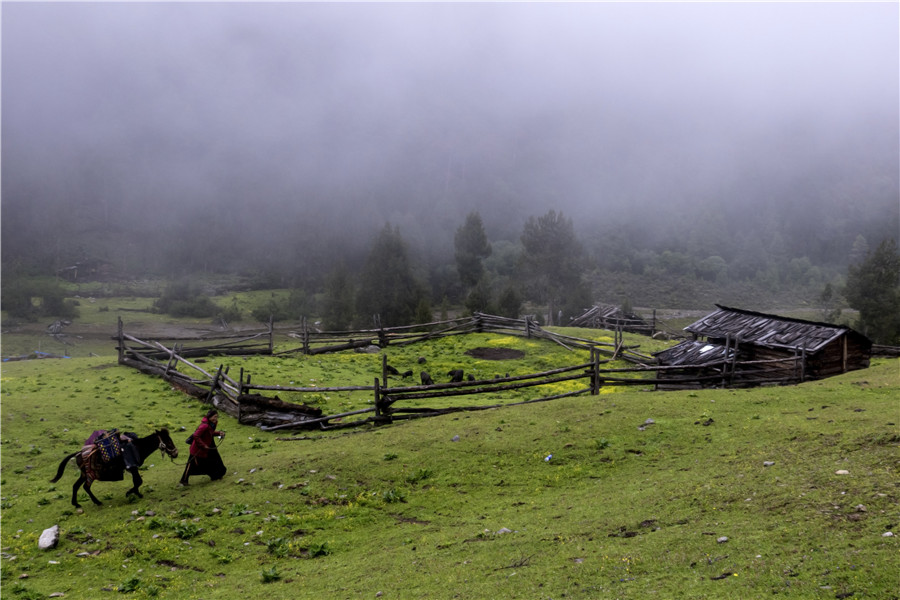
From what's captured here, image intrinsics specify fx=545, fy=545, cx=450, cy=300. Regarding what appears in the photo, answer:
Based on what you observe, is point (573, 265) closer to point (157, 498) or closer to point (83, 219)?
point (157, 498)

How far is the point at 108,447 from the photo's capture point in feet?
36.2

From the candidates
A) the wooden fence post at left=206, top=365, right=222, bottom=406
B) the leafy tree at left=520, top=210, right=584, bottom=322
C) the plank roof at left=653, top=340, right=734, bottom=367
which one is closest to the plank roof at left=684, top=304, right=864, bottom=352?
the plank roof at left=653, top=340, right=734, bottom=367

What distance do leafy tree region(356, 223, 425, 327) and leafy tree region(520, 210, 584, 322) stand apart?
17.0 meters

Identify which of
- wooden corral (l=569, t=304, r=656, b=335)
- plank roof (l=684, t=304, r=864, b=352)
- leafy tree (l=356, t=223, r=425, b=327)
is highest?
leafy tree (l=356, t=223, r=425, b=327)

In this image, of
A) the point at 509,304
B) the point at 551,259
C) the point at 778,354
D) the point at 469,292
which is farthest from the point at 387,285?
the point at 778,354

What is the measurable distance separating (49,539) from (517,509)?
8015 mm

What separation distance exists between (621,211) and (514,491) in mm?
179163

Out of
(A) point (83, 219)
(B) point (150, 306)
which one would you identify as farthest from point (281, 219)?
(B) point (150, 306)

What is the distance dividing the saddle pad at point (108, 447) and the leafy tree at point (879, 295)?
178 feet

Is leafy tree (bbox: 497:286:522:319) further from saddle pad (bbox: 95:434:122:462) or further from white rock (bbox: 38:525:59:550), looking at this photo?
white rock (bbox: 38:525:59:550)

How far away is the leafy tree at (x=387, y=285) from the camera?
66.2 metres

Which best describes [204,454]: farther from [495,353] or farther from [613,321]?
[613,321]

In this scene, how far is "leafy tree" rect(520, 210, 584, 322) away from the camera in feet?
243

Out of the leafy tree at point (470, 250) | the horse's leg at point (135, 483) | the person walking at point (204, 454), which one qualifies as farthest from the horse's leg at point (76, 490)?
the leafy tree at point (470, 250)
